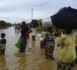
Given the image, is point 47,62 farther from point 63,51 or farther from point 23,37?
point 63,51

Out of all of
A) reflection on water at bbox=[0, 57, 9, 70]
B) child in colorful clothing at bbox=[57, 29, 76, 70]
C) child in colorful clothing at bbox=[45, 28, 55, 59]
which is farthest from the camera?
child in colorful clothing at bbox=[45, 28, 55, 59]

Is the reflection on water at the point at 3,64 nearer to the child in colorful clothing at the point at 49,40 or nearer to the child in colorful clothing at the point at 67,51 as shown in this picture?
the child in colorful clothing at the point at 49,40

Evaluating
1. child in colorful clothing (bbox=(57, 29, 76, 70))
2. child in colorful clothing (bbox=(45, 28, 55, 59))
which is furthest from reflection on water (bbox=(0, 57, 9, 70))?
child in colorful clothing (bbox=(57, 29, 76, 70))

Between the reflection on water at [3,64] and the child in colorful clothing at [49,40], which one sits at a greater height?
the child in colorful clothing at [49,40]

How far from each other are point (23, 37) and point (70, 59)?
Answer: 8798 mm

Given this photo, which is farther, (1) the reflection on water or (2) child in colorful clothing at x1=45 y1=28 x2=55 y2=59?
(2) child in colorful clothing at x1=45 y1=28 x2=55 y2=59

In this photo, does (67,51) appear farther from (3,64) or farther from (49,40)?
(49,40)

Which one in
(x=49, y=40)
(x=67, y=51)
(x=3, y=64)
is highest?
(x=67, y=51)

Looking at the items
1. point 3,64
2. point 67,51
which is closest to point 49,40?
point 3,64

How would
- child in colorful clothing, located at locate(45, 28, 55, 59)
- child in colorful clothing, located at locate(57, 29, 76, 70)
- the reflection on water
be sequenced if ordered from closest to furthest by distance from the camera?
child in colorful clothing, located at locate(57, 29, 76, 70)
the reflection on water
child in colorful clothing, located at locate(45, 28, 55, 59)

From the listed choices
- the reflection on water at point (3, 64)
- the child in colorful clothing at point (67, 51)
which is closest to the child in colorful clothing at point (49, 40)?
the reflection on water at point (3, 64)

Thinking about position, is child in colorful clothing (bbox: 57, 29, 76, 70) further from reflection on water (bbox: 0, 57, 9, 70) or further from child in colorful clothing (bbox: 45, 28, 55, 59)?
child in colorful clothing (bbox: 45, 28, 55, 59)

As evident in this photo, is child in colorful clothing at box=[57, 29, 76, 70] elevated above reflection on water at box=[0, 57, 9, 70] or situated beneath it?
elevated above

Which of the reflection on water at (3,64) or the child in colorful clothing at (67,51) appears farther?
the reflection on water at (3,64)
